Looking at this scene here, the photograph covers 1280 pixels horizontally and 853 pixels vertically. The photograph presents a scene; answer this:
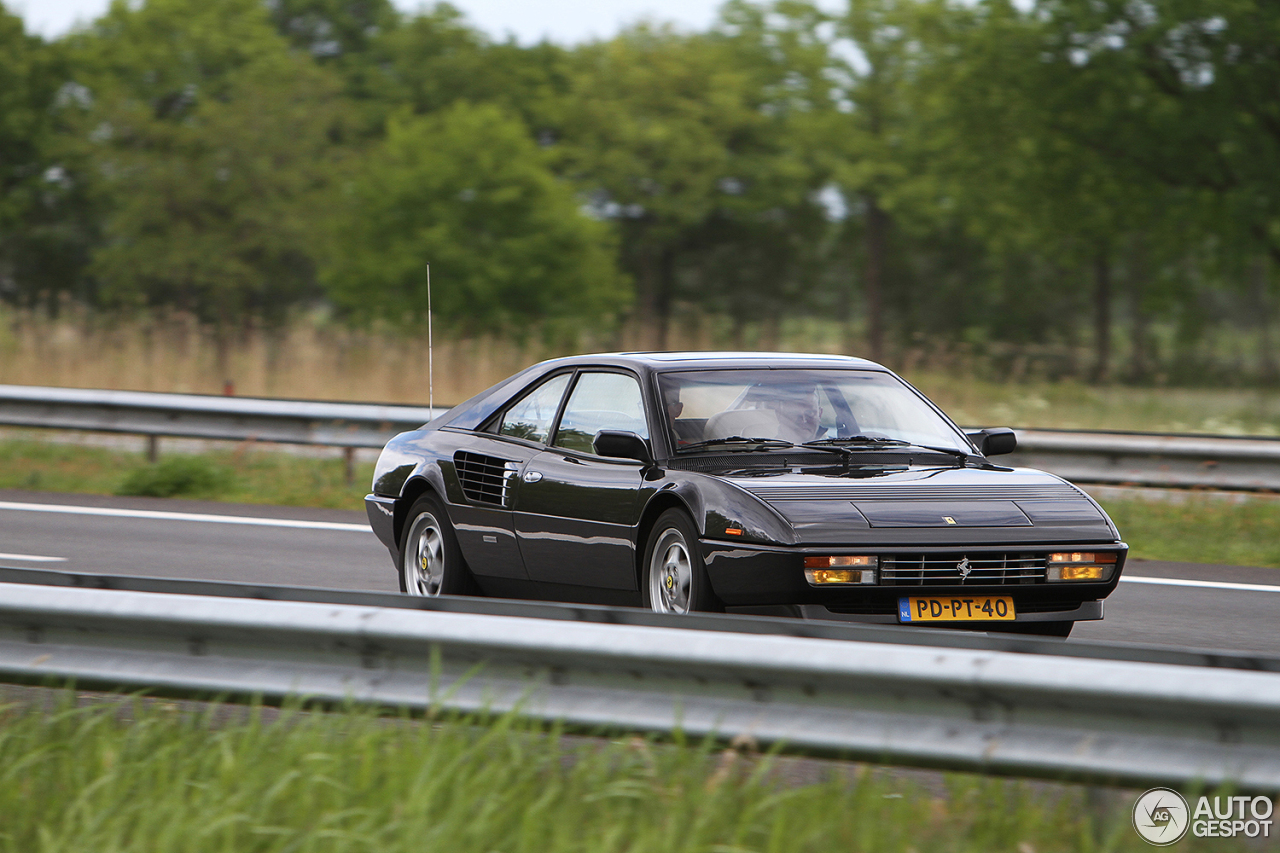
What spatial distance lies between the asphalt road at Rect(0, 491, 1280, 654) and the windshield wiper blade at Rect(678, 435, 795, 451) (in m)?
1.81

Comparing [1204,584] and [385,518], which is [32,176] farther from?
[1204,584]

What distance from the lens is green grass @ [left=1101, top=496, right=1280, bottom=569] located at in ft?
38.4

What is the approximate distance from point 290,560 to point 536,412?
2925 mm

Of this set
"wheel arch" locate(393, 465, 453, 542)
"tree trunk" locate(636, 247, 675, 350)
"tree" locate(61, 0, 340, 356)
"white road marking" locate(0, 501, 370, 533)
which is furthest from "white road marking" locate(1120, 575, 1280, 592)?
"tree trunk" locate(636, 247, 675, 350)

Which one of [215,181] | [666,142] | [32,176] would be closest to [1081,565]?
[215,181]

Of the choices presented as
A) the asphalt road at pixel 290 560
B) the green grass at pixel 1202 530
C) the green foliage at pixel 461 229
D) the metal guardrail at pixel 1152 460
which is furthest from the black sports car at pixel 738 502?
the green foliage at pixel 461 229

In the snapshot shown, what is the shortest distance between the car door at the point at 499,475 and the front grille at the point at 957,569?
2113 mm

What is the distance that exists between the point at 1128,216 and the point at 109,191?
22.6m

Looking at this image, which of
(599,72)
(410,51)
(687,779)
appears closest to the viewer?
(687,779)

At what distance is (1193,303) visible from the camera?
40406mm

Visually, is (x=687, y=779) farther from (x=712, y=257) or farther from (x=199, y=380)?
(x=712, y=257)

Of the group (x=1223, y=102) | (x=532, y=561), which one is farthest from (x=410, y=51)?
(x=532, y=561)

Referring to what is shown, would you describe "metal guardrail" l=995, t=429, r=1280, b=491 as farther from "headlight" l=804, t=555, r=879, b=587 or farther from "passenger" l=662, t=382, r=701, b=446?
"headlight" l=804, t=555, r=879, b=587

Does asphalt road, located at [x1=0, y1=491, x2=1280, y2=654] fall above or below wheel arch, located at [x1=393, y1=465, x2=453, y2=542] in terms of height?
below
